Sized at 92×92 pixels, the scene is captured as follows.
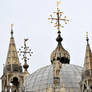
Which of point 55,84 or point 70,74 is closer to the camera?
point 55,84

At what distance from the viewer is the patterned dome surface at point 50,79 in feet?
286

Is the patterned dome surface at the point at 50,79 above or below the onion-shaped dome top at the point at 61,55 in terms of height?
below

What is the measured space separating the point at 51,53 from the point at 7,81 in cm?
1739

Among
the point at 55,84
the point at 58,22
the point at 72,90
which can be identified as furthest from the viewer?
the point at 58,22

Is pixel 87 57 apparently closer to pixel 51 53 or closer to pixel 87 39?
pixel 87 39

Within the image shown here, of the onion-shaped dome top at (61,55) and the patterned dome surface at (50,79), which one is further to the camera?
the onion-shaped dome top at (61,55)

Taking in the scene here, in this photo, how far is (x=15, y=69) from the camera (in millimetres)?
81250

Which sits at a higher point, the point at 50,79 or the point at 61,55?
the point at 61,55

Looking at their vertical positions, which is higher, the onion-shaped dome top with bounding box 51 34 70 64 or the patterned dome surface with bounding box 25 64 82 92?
the onion-shaped dome top with bounding box 51 34 70 64

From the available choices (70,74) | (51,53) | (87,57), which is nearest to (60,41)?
(51,53)

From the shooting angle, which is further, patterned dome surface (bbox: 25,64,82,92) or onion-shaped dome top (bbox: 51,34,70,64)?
onion-shaped dome top (bbox: 51,34,70,64)

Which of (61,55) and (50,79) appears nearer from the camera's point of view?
(50,79)

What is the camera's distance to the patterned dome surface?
8719cm

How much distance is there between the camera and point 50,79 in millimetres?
88625
